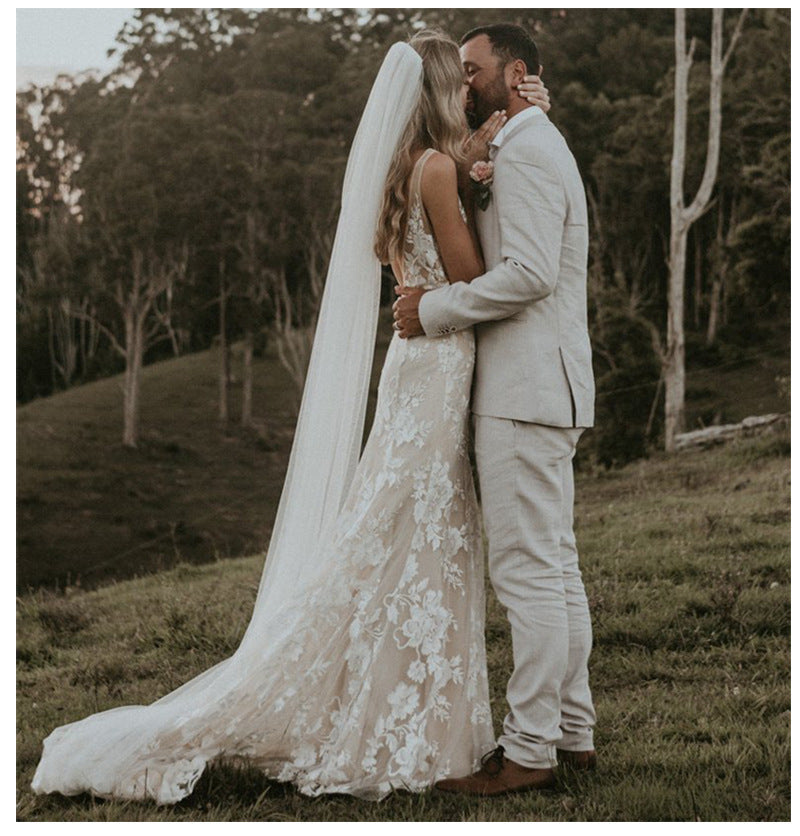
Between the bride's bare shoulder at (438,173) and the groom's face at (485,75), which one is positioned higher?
the groom's face at (485,75)

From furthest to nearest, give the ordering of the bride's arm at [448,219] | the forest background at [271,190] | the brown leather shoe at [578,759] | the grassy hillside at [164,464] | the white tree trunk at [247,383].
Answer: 1. the white tree trunk at [247,383]
2. the forest background at [271,190]
3. the grassy hillside at [164,464]
4. the brown leather shoe at [578,759]
5. the bride's arm at [448,219]

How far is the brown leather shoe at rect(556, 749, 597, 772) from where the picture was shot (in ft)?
10.2

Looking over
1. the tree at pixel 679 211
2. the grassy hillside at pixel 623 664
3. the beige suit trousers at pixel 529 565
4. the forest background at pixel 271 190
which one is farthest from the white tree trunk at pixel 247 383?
the beige suit trousers at pixel 529 565

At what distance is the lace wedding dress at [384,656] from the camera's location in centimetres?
305

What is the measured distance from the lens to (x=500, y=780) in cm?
294

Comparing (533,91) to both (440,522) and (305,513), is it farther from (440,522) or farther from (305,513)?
(305,513)

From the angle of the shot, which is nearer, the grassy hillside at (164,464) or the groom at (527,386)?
the groom at (527,386)

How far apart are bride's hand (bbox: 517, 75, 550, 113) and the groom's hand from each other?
0.65m

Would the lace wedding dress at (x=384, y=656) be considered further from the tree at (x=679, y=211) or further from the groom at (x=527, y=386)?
the tree at (x=679, y=211)

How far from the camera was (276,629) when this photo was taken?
10.6 ft

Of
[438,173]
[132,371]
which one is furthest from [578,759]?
[132,371]

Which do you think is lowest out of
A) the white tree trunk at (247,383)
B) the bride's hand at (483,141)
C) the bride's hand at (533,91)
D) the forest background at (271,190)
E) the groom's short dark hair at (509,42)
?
the white tree trunk at (247,383)

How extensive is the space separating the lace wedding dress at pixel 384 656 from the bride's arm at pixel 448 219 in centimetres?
4

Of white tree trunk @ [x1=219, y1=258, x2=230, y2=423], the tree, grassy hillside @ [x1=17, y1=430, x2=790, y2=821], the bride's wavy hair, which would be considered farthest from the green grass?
the bride's wavy hair
